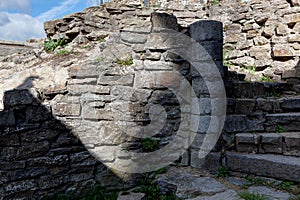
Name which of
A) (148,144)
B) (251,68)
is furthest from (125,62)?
(251,68)

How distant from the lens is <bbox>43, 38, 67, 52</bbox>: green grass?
12.1 ft

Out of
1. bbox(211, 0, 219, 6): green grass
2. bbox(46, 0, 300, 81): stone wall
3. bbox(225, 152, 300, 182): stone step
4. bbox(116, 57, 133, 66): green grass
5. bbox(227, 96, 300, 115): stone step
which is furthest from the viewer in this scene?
bbox(211, 0, 219, 6): green grass

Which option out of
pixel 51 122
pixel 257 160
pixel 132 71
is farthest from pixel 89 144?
pixel 257 160

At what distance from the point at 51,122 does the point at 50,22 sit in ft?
6.26

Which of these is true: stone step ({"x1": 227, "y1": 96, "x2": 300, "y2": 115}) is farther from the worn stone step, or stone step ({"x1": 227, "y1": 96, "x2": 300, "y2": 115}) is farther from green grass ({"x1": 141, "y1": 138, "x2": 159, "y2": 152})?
green grass ({"x1": 141, "y1": 138, "x2": 159, "y2": 152})

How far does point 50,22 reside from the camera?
12.7 feet

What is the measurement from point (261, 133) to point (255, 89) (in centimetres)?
74

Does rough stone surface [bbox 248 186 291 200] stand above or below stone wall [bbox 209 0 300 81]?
below

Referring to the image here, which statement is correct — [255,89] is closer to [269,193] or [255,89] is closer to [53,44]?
[269,193]

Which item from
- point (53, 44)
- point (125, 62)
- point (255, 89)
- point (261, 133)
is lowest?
point (261, 133)

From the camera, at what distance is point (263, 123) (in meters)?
3.08

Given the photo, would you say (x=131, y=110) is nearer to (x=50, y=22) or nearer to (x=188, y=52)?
(x=188, y=52)

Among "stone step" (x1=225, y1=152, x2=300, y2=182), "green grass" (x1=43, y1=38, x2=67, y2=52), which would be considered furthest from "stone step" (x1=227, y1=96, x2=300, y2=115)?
"green grass" (x1=43, y1=38, x2=67, y2=52)

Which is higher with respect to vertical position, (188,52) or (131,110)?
(188,52)
